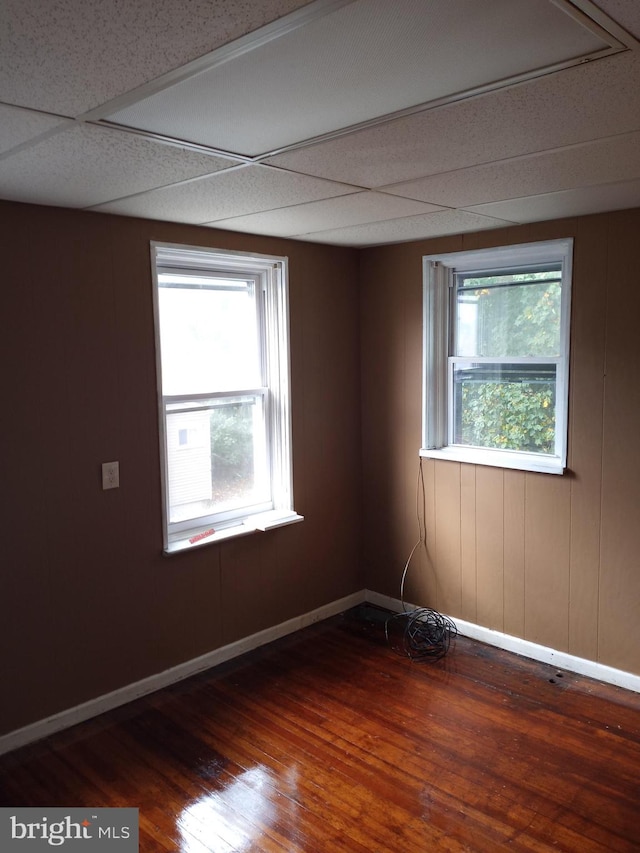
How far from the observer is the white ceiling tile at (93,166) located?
1.96 meters

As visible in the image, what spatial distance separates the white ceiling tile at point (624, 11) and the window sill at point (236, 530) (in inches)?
112

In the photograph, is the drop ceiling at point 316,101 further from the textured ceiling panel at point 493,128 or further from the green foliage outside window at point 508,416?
the green foliage outside window at point 508,416

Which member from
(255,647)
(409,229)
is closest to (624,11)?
(409,229)

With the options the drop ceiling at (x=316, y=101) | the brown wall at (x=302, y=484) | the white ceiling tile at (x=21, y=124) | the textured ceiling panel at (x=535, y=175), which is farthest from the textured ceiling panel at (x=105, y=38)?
the brown wall at (x=302, y=484)

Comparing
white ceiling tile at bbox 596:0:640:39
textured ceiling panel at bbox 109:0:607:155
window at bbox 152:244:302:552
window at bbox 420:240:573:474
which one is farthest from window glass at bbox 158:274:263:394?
white ceiling tile at bbox 596:0:640:39

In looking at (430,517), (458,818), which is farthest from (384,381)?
(458,818)

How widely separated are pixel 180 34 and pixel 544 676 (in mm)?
3343

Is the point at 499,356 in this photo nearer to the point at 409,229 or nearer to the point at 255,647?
the point at 409,229

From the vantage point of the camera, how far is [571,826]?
8.21 ft

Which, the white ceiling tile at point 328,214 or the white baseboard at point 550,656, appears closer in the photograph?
the white ceiling tile at point 328,214

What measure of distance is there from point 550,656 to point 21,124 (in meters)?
3.39

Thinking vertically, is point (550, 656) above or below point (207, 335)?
below

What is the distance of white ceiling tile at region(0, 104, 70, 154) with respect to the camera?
66.8 inches

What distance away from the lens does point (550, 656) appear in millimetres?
3697
